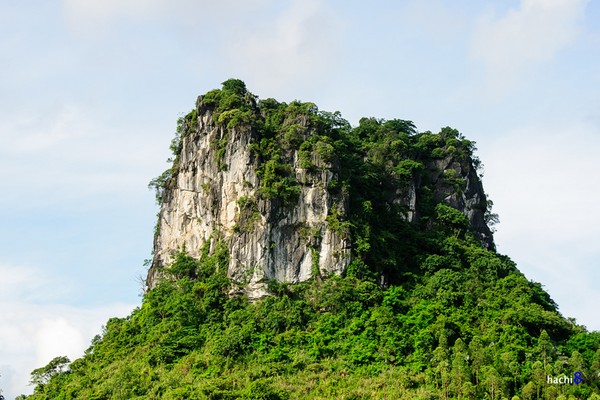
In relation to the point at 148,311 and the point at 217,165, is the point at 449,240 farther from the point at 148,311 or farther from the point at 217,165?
the point at 148,311

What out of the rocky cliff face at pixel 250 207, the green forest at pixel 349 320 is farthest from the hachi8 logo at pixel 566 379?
the rocky cliff face at pixel 250 207

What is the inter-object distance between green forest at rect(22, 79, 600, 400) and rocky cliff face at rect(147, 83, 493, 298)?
0.84 ft

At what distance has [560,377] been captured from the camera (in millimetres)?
42562

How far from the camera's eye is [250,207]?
168ft

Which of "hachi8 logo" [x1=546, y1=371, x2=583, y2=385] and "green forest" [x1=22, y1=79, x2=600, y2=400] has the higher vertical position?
"green forest" [x1=22, y1=79, x2=600, y2=400]

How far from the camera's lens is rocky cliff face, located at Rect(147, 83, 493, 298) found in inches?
1989

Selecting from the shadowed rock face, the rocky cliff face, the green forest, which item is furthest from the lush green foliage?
the rocky cliff face

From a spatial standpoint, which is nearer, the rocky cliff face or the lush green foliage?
the lush green foliage

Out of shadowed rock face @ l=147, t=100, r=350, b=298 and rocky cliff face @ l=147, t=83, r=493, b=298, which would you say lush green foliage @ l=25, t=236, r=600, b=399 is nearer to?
shadowed rock face @ l=147, t=100, r=350, b=298

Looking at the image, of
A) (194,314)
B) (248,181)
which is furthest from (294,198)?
(194,314)

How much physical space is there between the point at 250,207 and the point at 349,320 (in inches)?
332

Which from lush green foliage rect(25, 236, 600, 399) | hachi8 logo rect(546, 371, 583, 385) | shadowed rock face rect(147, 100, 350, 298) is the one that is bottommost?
hachi8 logo rect(546, 371, 583, 385)

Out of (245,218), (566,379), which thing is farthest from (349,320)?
(566,379)

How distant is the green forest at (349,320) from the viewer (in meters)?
42.8
